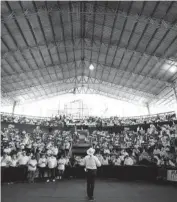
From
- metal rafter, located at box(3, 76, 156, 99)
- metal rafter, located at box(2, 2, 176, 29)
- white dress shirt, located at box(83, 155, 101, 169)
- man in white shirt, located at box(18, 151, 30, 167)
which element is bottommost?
man in white shirt, located at box(18, 151, 30, 167)

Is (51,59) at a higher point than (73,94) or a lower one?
higher

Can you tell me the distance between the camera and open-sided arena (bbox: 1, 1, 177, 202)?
883cm

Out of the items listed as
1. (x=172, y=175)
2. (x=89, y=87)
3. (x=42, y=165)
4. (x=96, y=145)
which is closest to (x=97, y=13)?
(x=42, y=165)

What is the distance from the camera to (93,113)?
33.3 m

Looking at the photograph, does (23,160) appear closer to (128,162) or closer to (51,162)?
(51,162)

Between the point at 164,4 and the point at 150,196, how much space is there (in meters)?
12.0

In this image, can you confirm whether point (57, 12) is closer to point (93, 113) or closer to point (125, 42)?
point (125, 42)

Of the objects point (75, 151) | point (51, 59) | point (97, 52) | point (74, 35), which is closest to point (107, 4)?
point (74, 35)

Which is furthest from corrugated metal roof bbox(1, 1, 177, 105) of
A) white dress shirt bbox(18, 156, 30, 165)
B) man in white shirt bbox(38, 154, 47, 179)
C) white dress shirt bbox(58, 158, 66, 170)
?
white dress shirt bbox(58, 158, 66, 170)

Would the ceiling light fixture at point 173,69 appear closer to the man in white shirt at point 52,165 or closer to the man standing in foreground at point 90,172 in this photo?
the man in white shirt at point 52,165

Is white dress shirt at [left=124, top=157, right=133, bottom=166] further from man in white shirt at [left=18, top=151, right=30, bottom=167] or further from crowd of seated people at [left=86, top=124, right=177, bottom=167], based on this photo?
man in white shirt at [left=18, top=151, right=30, bottom=167]

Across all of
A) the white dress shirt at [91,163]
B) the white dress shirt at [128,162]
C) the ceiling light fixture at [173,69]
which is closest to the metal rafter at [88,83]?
the ceiling light fixture at [173,69]

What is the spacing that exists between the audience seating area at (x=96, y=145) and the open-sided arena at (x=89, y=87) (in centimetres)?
7

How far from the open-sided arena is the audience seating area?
2.9 inches
